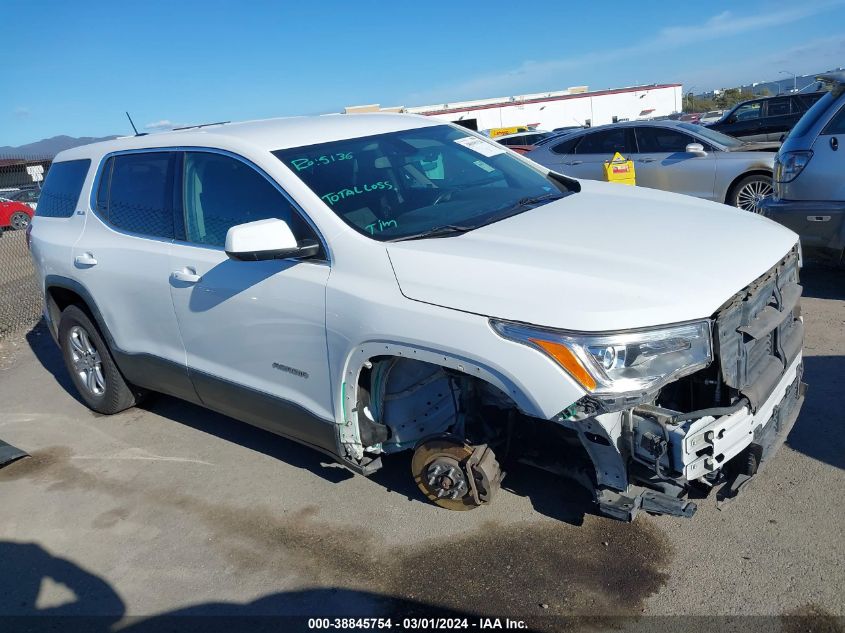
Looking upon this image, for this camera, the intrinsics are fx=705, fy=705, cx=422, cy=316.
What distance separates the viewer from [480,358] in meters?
2.74

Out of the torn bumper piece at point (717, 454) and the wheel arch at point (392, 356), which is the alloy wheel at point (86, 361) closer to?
the wheel arch at point (392, 356)

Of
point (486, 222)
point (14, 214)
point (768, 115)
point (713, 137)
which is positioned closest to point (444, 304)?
point (486, 222)

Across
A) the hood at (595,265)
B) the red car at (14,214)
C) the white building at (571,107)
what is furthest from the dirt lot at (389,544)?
the white building at (571,107)

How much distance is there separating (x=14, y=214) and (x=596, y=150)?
21.4 meters

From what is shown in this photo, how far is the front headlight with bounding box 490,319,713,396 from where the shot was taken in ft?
8.38

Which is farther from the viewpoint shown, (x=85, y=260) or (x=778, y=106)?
(x=778, y=106)

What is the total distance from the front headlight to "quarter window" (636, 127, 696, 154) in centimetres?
844

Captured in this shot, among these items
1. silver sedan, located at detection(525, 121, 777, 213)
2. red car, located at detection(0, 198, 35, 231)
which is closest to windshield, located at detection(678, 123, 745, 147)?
silver sedan, located at detection(525, 121, 777, 213)

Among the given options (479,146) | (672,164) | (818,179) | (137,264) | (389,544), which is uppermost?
(479,146)

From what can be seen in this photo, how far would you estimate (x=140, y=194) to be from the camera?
4.34 metres

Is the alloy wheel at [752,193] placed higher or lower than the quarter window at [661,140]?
lower

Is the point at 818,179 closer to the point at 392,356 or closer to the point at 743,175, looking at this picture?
the point at 743,175

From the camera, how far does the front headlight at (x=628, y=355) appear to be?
2.55 m

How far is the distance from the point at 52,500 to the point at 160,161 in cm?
211
